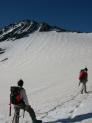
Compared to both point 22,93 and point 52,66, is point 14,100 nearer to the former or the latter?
point 22,93

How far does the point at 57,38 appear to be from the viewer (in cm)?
9025

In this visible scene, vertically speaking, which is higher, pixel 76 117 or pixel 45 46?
pixel 45 46

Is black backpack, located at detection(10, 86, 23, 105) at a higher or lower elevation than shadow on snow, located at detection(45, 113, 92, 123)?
higher

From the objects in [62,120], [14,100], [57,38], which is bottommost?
[62,120]

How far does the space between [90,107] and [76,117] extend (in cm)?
184

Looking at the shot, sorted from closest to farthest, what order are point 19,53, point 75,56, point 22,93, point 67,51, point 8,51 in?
1. point 22,93
2. point 75,56
3. point 67,51
4. point 19,53
5. point 8,51

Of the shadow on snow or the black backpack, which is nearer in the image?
the black backpack

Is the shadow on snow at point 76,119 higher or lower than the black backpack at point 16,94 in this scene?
lower

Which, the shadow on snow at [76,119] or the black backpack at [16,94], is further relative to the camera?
the shadow on snow at [76,119]

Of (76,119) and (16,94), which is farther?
(76,119)

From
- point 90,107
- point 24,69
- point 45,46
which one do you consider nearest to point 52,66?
point 24,69

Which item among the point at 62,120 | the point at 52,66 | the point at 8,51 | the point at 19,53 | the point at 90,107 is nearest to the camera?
the point at 62,120

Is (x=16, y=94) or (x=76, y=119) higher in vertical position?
(x=16, y=94)

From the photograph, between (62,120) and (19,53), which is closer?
(62,120)
